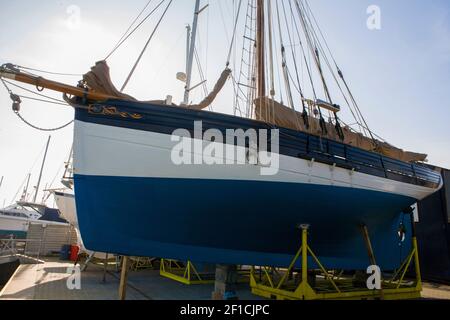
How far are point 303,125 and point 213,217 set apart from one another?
3.43 m

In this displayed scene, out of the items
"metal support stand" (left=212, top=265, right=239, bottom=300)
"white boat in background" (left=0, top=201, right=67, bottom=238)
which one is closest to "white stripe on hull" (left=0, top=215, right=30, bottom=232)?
"white boat in background" (left=0, top=201, right=67, bottom=238)

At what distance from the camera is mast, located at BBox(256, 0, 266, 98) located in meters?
9.44

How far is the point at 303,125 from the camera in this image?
25.0ft

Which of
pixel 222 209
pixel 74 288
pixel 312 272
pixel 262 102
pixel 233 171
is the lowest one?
pixel 74 288

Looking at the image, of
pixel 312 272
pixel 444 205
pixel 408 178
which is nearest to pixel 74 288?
pixel 312 272

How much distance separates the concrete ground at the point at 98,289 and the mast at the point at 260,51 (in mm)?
5877

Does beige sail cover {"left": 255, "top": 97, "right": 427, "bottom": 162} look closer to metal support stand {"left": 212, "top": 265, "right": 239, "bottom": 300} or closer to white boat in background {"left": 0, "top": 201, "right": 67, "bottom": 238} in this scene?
metal support stand {"left": 212, "top": 265, "right": 239, "bottom": 300}

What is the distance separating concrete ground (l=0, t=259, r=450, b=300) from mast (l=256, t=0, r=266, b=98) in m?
5.88

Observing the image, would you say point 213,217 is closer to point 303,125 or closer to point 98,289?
point 303,125

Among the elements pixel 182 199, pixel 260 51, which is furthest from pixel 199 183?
pixel 260 51

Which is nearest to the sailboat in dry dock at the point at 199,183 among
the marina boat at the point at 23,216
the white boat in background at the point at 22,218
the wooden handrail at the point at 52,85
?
the wooden handrail at the point at 52,85

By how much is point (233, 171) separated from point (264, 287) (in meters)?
2.99

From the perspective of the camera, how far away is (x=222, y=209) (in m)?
5.81
